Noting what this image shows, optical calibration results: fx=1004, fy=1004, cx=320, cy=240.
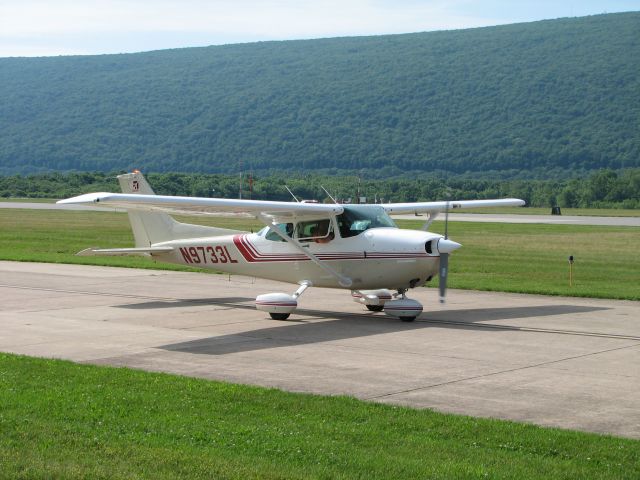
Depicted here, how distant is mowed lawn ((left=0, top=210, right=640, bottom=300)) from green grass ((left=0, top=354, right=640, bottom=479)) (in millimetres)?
13311

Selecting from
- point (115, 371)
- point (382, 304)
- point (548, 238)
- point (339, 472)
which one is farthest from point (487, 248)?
point (339, 472)

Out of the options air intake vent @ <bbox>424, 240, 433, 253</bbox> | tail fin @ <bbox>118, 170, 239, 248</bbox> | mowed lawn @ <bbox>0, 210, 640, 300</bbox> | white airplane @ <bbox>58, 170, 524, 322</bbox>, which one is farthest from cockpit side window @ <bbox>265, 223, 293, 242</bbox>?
mowed lawn @ <bbox>0, 210, 640, 300</bbox>

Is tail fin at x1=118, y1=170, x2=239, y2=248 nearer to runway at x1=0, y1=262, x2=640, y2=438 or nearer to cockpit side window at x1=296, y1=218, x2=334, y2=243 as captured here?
runway at x1=0, y1=262, x2=640, y2=438

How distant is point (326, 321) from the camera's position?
1795cm

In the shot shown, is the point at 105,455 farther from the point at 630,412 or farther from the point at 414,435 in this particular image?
the point at 630,412

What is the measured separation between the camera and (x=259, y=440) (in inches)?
344

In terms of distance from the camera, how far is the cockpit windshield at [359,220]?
1873 centimetres

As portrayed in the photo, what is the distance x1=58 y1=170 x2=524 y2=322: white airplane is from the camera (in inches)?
698

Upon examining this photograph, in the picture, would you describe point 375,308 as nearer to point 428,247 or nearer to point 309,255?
point 309,255

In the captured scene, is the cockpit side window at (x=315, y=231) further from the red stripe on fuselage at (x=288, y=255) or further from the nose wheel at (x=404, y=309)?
the nose wheel at (x=404, y=309)

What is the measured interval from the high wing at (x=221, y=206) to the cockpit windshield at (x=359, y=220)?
20 centimetres

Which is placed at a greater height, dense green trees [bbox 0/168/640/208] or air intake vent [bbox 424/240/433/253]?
air intake vent [bbox 424/240/433/253]

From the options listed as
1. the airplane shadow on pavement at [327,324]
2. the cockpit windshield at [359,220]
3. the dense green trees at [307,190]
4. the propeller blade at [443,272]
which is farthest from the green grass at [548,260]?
the dense green trees at [307,190]

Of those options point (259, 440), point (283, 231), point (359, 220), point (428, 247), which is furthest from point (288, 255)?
point (259, 440)
